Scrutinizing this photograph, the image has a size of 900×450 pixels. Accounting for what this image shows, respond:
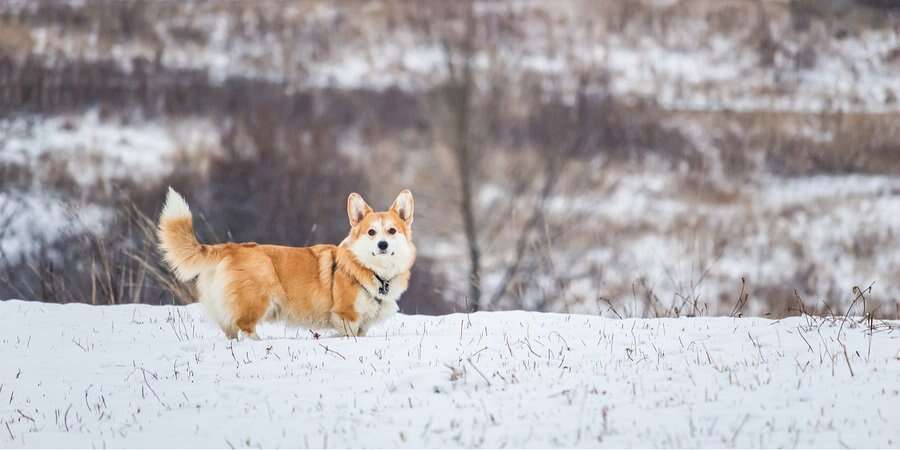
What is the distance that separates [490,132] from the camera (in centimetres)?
2966

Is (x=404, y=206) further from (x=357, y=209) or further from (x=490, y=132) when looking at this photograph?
(x=490, y=132)

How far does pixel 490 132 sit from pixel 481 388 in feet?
75.9

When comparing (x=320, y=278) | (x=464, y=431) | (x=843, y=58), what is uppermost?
(x=843, y=58)

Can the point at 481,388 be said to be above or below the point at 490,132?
A: below

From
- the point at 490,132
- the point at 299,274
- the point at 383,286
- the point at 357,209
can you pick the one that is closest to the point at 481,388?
the point at 383,286

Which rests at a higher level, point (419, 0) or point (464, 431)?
point (419, 0)

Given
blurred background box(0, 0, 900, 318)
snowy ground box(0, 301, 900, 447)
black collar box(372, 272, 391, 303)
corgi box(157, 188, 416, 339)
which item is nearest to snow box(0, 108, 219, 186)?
blurred background box(0, 0, 900, 318)

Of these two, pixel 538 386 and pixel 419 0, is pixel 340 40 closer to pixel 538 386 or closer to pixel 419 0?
pixel 419 0

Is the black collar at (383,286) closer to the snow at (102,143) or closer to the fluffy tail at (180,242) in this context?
the fluffy tail at (180,242)

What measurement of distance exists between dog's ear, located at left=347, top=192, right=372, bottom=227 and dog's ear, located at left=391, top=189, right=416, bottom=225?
0.34m

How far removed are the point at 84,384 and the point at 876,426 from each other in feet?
19.0

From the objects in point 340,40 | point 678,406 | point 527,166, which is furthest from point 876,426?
point 340,40

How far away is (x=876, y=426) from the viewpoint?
5727 mm

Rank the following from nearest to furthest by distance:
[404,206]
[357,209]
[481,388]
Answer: [481,388] < [357,209] < [404,206]
